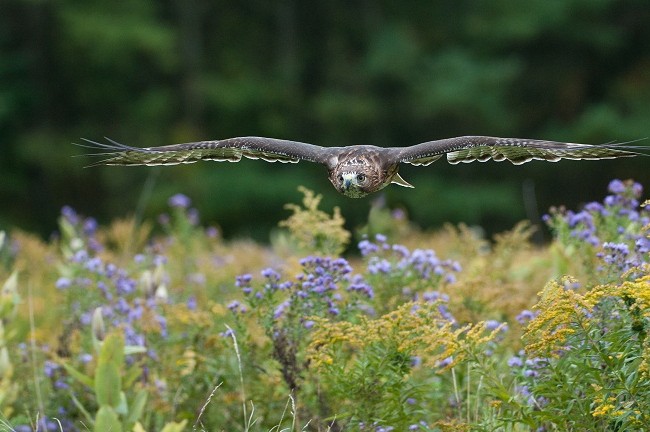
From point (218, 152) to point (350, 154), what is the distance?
677 mm

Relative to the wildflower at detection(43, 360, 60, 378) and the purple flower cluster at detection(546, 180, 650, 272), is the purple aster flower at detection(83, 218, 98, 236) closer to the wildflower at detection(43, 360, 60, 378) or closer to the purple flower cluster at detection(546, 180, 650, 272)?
the wildflower at detection(43, 360, 60, 378)

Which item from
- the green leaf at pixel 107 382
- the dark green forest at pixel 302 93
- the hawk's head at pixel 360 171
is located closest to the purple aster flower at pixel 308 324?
the hawk's head at pixel 360 171

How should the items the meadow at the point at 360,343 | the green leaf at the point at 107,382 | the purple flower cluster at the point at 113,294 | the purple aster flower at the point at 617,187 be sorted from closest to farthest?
the meadow at the point at 360,343 < the green leaf at the point at 107,382 < the purple aster flower at the point at 617,187 < the purple flower cluster at the point at 113,294

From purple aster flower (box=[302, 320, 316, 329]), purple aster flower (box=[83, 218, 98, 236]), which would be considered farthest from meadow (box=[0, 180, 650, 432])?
purple aster flower (box=[83, 218, 98, 236])

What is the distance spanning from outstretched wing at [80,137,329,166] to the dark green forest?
522 inches

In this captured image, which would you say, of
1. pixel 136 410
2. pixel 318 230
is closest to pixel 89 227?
pixel 318 230

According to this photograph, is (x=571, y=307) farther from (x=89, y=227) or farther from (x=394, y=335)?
(x=89, y=227)

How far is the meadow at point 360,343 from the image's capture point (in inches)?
153

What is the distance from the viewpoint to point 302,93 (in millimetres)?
21969

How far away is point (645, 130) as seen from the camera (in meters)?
19.8

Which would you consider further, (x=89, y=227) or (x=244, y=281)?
(x=89, y=227)

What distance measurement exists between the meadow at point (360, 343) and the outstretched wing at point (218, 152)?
1.04 feet

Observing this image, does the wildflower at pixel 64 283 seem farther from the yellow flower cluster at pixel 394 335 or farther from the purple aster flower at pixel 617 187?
the purple aster flower at pixel 617 187

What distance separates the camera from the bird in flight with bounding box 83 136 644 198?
510 cm
